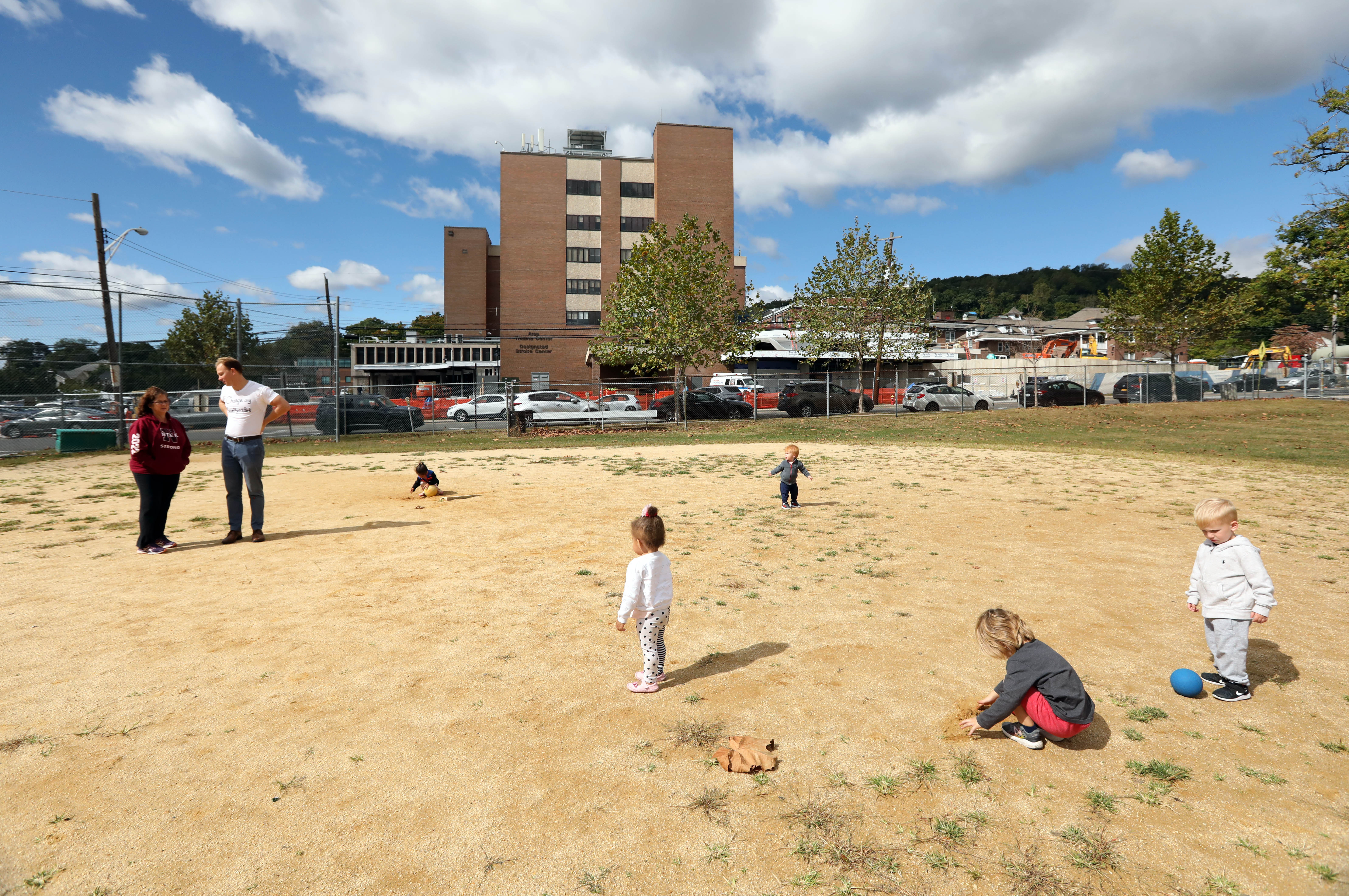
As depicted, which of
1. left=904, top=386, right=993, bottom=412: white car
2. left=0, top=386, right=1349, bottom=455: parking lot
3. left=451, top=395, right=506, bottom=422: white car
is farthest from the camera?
left=904, top=386, right=993, bottom=412: white car

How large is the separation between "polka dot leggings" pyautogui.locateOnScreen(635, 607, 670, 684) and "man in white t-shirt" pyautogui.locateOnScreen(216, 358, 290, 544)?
6.07m

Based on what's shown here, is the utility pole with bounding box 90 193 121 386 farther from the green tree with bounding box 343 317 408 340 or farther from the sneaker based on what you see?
the green tree with bounding box 343 317 408 340

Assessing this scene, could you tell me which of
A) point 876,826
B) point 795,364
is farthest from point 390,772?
point 795,364

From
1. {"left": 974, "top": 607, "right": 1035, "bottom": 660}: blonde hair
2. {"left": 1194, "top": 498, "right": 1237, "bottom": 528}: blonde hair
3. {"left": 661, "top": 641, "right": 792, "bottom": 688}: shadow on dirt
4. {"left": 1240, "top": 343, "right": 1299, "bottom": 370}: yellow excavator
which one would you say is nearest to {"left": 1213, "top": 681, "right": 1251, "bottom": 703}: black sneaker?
{"left": 1194, "top": 498, "right": 1237, "bottom": 528}: blonde hair

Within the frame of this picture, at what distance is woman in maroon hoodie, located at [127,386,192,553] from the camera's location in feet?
25.1

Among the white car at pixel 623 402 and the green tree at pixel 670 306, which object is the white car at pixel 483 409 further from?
the green tree at pixel 670 306

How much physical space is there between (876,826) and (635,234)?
66126mm

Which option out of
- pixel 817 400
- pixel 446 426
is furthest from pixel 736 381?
pixel 446 426

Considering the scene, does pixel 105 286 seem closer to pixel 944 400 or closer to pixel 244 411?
pixel 244 411

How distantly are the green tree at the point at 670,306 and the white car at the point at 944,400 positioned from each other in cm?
1121

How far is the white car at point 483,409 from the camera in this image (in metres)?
29.6

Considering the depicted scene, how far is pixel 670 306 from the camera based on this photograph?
29078 mm

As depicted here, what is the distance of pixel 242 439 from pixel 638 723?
22.6 feet

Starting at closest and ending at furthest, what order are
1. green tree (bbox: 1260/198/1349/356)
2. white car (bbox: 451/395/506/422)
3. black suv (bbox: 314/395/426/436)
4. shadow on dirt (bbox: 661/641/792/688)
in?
shadow on dirt (bbox: 661/641/792/688) < green tree (bbox: 1260/198/1349/356) < black suv (bbox: 314/395/426/436) < white car (bbox: 451/395/506/422)
